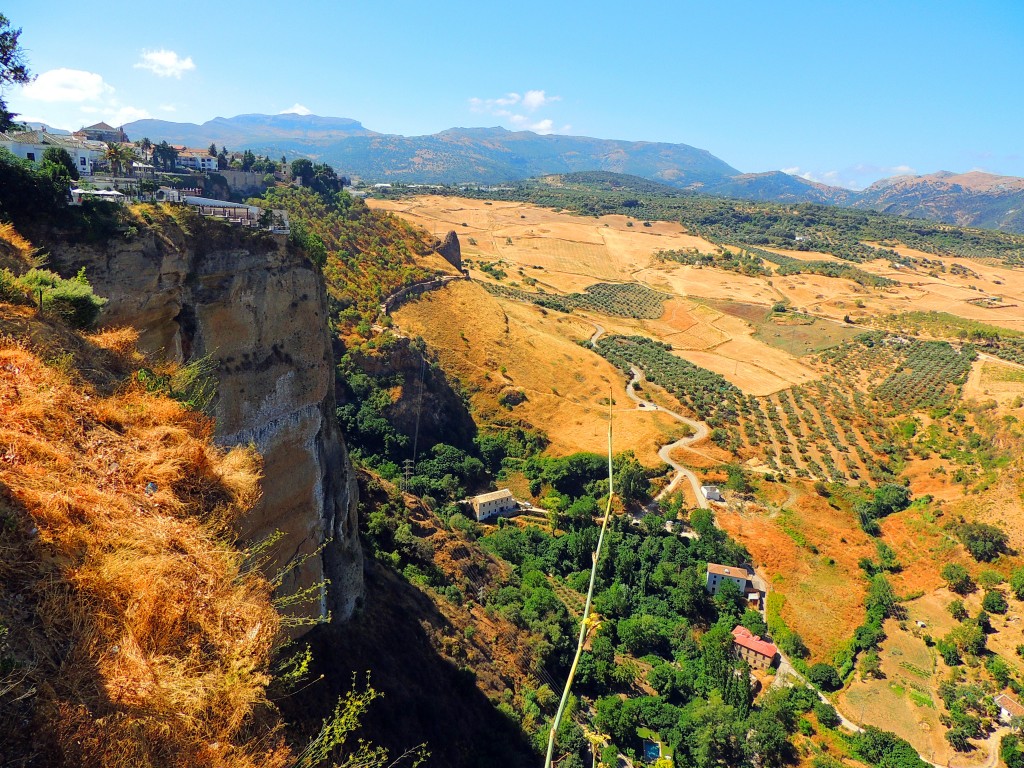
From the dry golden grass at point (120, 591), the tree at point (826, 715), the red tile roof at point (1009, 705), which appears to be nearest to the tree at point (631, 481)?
the tree at point (826, 715)

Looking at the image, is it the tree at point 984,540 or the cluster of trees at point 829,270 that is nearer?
the tree at point 984,540

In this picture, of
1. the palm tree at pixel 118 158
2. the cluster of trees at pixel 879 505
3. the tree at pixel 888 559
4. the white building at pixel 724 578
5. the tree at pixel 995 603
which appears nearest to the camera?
the palm tree at pixel 118 158

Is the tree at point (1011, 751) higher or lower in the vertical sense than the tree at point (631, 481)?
lower

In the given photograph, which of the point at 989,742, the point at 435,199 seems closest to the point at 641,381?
the point at 989,742

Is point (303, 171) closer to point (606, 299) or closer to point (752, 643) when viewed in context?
point (606, 299)

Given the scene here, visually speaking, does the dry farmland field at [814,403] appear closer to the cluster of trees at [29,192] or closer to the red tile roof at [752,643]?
the red tile roof at [752,643]

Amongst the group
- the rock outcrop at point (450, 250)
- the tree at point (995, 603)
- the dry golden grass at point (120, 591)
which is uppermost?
the rock outcrop at point (450, 250)

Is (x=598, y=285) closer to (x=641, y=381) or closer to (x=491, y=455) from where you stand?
(x=641, y=381)

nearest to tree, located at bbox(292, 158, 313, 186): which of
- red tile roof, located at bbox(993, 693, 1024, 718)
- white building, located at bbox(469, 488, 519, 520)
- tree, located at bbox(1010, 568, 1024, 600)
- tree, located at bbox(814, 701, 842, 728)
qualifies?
white building, located at bbox(469, 488, 519, 520)

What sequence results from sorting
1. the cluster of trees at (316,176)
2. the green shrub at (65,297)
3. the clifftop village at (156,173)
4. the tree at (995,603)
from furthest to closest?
the cluster of trees at (316,176), the tree at (995,603), the clifftop village at (156,173), the green shrub at (65,297)
